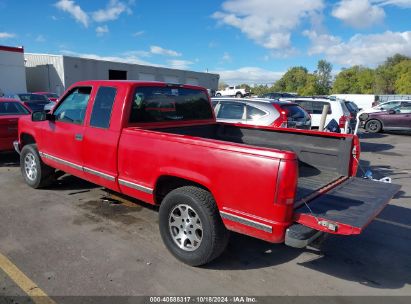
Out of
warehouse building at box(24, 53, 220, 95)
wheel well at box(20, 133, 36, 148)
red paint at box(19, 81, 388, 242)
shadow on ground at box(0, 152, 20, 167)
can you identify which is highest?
warehouse building at box(24, 53, 220, 95)

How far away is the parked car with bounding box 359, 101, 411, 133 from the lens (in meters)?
17.5

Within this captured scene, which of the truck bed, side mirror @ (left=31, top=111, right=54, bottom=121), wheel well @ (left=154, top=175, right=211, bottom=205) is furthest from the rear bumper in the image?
side mirror @ (left=31, top=111, right=54, bottom=121)

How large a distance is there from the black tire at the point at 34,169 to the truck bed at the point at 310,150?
98.0 inches

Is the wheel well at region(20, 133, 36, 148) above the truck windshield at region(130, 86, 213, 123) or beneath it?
beneath

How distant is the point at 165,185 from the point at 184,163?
65 centimetres

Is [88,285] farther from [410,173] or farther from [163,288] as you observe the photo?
[410,173]

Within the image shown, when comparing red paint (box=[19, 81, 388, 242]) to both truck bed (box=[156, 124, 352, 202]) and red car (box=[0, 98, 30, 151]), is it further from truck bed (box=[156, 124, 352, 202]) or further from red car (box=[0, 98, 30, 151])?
red car (box=[0, 98, 30, 151])

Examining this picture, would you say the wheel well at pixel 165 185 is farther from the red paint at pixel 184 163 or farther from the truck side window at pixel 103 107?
the truck side window at pixel 103 107

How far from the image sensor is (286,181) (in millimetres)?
2943

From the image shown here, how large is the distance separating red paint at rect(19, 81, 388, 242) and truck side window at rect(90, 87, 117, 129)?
0.26ft

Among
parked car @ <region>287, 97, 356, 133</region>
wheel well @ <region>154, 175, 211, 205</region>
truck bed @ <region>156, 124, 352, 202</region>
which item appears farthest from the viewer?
parked car @ <region>287, 97, 356, 133</region>

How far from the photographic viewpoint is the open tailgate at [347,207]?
115 inches

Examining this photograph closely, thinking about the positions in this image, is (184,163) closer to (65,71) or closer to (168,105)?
(168,105)

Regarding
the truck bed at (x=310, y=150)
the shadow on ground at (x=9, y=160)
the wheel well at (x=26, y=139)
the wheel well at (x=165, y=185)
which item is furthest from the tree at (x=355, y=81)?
the wheel well at (x=165, y=185)
